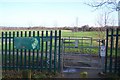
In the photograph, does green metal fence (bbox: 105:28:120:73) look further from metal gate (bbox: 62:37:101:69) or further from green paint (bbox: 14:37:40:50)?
green paint (bbox: 14:37:40:50)

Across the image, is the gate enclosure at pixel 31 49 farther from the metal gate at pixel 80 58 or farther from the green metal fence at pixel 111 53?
the green metal fence at pixel 111 53

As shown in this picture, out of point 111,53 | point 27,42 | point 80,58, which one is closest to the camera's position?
point 111,53

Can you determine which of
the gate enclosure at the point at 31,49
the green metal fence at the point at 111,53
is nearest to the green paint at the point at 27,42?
the gate enclosure at the point at 31,49

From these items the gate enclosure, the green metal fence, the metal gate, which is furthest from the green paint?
the green metal fence

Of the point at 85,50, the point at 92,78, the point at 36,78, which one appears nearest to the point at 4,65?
the point at 36,78

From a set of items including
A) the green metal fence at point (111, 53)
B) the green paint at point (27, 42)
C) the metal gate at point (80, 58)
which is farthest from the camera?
the metal gate at point (80, 58)

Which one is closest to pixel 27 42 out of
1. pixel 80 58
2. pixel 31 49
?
pixel 31 49

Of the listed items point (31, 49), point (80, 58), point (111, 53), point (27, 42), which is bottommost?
point (80, 58)

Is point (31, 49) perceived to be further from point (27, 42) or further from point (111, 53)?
point (111, 53)

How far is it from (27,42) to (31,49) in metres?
0.31

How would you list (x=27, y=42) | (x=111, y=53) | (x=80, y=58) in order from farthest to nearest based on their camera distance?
(x=80, y=58)
(x=27, y=42)
(x=111, y=53)

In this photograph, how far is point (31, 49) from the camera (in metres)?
8.37

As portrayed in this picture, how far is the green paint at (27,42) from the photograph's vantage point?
26.9ft

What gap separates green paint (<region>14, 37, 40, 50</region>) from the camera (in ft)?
26.9
